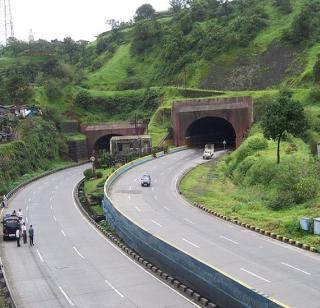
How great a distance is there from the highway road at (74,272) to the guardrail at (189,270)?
1040 mm

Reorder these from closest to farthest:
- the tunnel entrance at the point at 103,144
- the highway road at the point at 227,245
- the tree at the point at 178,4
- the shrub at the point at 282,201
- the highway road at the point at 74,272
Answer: the highway road at the point at 227,245 → the highway road at the point at 74,272 → the shrub at the point at 282,201 → the tunnel entrance at the point at 103,144 → the tree at the point at 178,4

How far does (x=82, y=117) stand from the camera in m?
99.4

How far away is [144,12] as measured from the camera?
582 ft

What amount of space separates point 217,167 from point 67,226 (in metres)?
23.8

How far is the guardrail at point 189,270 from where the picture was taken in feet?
66.6

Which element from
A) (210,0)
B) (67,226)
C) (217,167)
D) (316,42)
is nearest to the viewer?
(67,226)

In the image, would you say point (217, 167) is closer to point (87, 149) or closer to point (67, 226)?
point (67, 226)

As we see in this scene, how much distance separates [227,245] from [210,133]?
6171cm

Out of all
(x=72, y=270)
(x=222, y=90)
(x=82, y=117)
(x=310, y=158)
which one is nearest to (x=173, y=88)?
(x=222, y=90)

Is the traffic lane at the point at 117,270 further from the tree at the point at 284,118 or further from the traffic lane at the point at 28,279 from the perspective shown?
the tree at the point at 284,118

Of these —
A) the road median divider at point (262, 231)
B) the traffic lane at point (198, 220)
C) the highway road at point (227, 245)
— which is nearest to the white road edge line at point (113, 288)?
the highway road at point (227, 245)

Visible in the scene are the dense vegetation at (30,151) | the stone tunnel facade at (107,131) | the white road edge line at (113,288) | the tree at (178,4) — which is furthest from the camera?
the tree at (178,4)

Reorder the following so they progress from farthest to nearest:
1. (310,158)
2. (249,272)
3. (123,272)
A: (310,158) < (123,272) < (249,272)

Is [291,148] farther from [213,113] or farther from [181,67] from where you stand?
[181,67]
